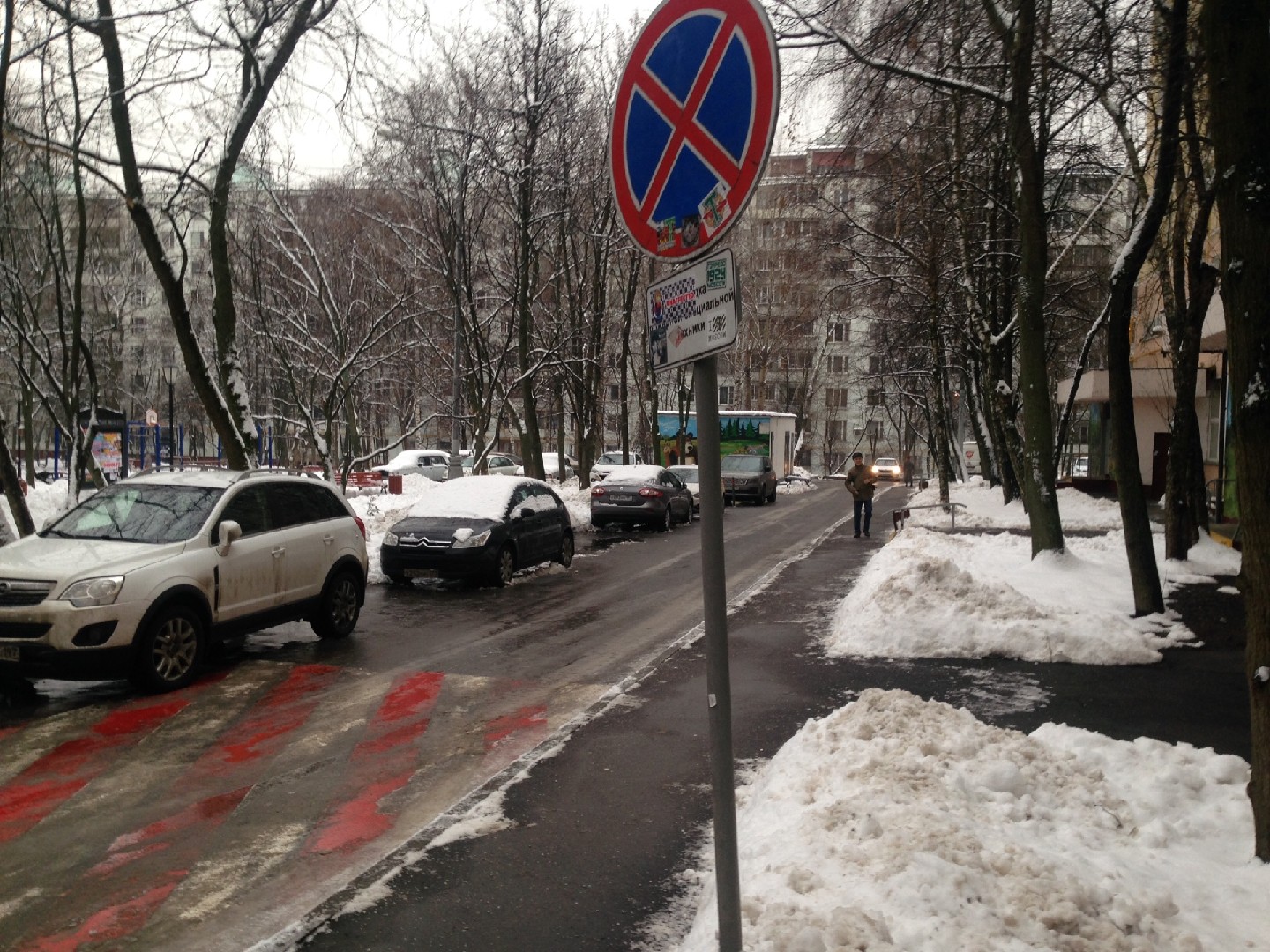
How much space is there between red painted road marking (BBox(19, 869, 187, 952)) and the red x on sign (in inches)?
135

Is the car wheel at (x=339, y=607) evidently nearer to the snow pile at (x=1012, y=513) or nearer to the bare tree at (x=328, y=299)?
the bare tree at (x=328, y=299)

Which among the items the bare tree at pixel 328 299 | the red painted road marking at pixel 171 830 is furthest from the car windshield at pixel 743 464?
the red painted road marking at pixel 171 830

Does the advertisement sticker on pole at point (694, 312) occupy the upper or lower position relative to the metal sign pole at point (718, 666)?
upper

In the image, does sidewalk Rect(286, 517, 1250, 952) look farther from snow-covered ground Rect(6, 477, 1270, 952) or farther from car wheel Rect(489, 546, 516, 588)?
car wheel Rect(489, 546, 516, 588)

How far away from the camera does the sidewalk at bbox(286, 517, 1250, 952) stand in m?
4.28

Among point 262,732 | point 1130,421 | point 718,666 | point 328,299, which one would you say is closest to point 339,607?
point 262,732

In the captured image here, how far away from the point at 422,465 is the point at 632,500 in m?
→ 25.1

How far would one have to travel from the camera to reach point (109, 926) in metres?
4.26

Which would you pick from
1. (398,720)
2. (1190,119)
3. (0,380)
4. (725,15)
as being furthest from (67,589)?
(0,380)

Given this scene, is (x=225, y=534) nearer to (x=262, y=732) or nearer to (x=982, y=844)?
(x=262, y=732)

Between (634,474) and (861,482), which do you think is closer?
(861,482)

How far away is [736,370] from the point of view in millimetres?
69188

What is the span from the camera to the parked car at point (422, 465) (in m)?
47.7

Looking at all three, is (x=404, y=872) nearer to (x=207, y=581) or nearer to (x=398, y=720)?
(x=398, y=720)
